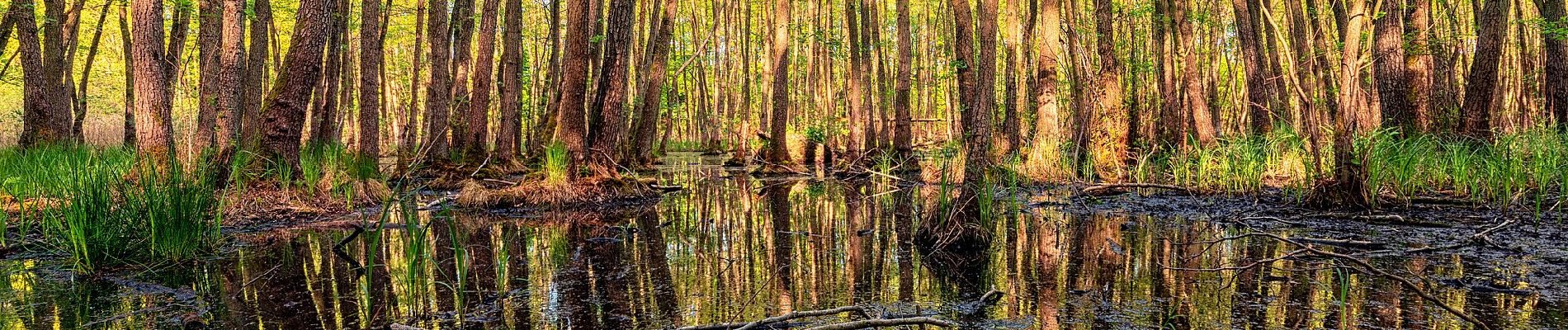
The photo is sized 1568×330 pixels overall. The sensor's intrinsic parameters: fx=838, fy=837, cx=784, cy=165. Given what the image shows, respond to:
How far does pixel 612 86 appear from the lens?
10336 millimetres

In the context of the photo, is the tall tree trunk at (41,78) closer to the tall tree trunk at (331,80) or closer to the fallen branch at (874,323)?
the tall tree trunk at (331,80)

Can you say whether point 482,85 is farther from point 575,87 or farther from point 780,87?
point 780,87

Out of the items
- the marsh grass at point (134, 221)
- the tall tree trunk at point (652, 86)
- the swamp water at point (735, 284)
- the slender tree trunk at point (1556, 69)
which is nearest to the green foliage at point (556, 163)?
the swamp water at point (735, 284)

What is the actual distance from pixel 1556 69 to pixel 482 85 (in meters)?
14.6

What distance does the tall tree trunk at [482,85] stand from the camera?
13.4 m

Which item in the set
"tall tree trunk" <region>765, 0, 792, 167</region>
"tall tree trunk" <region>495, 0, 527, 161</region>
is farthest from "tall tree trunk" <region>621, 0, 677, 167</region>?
"tall tree trunk" <region>495, 0, 527, 161</region>

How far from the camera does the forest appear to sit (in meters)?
3.64

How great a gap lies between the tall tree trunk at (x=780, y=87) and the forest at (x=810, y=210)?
0.30ft

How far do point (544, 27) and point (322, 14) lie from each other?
85.2ft

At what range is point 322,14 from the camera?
8094 millimetres

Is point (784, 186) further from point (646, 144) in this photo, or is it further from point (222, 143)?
point (222, 143)

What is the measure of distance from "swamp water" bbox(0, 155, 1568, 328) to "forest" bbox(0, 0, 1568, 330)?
0.03 m

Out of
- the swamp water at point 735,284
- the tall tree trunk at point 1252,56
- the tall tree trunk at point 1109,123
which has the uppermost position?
the tall tree trunk at point 1252,56

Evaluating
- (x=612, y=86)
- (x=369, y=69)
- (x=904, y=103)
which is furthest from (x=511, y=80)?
(x=904, y=103)
